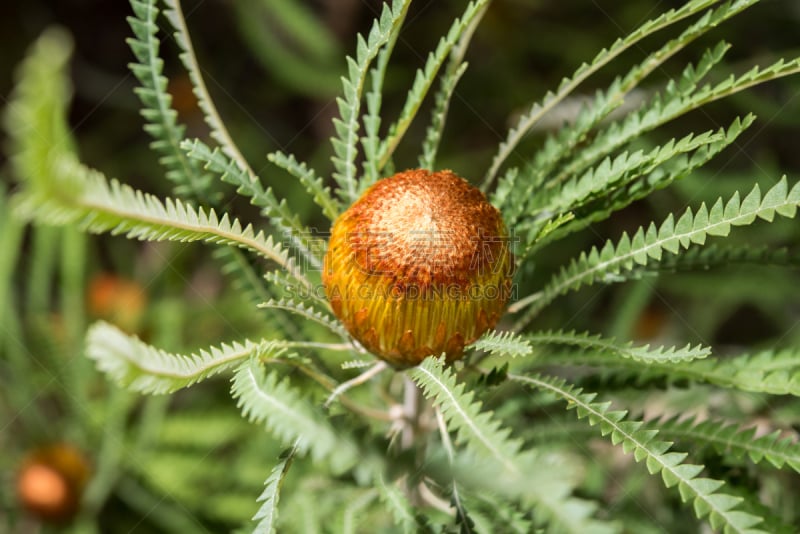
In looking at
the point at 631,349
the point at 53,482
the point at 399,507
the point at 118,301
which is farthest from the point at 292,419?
the point at 118,301

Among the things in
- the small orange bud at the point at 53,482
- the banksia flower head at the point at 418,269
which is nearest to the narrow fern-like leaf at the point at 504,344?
the banksia flower head at the point at 418,269

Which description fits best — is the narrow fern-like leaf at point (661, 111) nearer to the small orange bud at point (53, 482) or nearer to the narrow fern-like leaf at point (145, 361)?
the narrow fern-like leaf at point (145, 361)

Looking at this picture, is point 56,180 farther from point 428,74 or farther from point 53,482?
point 53,482

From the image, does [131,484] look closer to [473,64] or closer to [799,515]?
[799,515]

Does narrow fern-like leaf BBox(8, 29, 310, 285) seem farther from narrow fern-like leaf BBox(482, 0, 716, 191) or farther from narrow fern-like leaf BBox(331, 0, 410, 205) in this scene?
narrow fern-like leaf BBox(482, 0, 716, 191)

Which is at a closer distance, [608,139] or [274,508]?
[274,508]

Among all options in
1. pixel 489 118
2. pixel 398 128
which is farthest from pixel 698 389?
pixel 489 118
